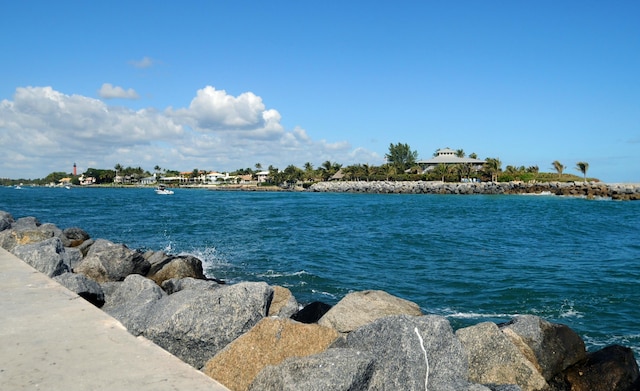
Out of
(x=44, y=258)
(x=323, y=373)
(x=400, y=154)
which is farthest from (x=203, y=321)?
(x=400, y=154)

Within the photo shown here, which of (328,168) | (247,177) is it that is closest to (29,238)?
(328,168)

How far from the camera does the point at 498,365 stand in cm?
613

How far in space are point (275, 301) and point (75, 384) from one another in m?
4.98

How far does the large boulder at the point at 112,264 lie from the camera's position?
11539 mm

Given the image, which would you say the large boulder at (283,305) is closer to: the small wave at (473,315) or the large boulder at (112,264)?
the small wave at (473,315)

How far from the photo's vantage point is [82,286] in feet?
26.9

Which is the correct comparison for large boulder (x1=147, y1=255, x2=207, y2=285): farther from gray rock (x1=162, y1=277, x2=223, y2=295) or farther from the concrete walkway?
the concrete walkway

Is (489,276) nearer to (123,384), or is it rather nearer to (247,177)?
(123,384)

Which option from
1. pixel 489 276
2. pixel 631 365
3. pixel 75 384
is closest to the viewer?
pixel 75 384

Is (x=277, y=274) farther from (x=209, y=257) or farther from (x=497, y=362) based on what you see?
(x=497, y=362)

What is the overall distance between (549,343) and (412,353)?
9.91ft

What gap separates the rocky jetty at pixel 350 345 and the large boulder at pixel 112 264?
293 cm

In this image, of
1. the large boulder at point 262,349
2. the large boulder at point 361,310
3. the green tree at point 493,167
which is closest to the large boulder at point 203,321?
the large boulder at point 262,349

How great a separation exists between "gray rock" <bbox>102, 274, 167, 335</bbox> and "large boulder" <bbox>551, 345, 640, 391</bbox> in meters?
5.27
